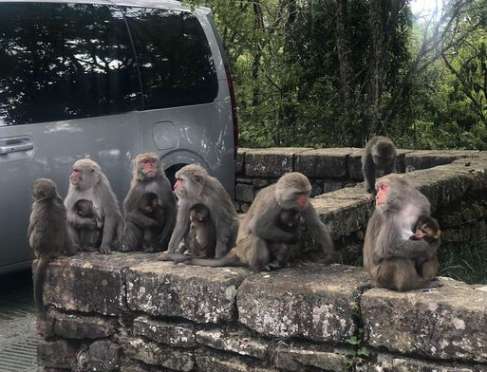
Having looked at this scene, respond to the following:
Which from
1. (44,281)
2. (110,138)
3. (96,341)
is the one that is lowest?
(96,341)

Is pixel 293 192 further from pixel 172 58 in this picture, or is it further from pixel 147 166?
pixel 172 58

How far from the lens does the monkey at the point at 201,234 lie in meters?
4.92

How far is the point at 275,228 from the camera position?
4.41 metres

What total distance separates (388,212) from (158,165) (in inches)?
82.5

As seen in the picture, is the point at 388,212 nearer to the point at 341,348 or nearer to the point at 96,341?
the point at 341,348

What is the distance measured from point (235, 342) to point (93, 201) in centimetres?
196

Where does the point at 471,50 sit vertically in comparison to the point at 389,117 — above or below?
above

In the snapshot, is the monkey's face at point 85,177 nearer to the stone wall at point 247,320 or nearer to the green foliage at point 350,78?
the stone wall at point 247,320

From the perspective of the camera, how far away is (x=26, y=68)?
599 centimetres

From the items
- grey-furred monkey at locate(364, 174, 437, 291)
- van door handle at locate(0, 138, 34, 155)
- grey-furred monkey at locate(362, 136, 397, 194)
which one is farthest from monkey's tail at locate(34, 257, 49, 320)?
grey-furred monkey at locate(362, 136, 397, 194)

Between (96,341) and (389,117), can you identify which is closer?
(96,341)

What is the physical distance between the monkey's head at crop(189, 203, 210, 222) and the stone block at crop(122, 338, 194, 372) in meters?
0.92

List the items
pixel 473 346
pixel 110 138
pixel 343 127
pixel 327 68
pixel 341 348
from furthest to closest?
pixel 327 68 → pixel 343 127 → pixel 110 138 → pixel 341 348 → pixel 473 346

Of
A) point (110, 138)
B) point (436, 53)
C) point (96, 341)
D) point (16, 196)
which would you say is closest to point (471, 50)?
point (436, 53)
